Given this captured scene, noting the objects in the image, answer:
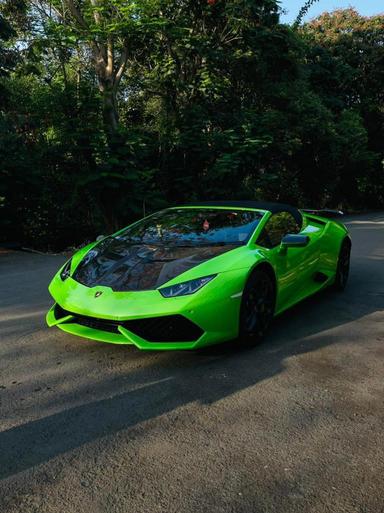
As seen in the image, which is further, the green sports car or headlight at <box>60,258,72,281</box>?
headlight at <box>60,258,72,281</box>

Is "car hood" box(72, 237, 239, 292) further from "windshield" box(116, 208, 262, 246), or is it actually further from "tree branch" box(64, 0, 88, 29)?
"tree branch" box(64, 0, 88, 29)

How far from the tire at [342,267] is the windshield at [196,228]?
1781mm

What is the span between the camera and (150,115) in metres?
16.4

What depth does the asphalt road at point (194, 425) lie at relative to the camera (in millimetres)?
2402

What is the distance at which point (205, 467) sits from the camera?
262 cm

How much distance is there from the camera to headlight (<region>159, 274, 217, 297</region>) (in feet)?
13.0

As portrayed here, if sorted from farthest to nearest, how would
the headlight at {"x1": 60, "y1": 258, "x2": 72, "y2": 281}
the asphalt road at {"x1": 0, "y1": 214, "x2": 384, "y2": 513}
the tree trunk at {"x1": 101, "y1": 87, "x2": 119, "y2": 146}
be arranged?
the tree trunk at {"x1": 101, "y1": 87, "x2": 119, "y2": 146}
the headlight at {"x1": 60, "y1": 258, "x2": 72, "y2": 281}
the asphalt road at {"x1": 0, "y1": 214, "x2": 384, "y2": 513}

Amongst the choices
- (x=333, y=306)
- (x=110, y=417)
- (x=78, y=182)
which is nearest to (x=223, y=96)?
(x=78, y=182)

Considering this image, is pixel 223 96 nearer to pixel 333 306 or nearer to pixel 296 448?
pixel 333 306

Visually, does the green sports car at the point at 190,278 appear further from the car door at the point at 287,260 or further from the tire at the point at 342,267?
the tire at the point at 342,267

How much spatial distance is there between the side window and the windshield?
0.41 feet

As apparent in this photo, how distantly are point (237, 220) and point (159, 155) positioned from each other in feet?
31.5

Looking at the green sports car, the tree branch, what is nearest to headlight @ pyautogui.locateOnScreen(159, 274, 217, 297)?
the green sports car

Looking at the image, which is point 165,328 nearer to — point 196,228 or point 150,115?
point 196,228
